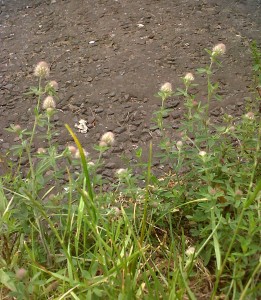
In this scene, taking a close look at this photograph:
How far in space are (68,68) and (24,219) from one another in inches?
63.6

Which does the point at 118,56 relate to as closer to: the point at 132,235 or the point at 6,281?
the point at 132,235

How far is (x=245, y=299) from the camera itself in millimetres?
1549

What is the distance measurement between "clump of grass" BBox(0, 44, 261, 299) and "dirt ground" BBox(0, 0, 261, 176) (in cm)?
60

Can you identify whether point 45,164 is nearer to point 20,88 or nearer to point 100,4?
point 20,88

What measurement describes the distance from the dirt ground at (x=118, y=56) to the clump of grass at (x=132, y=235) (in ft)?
1.96

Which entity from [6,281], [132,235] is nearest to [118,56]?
[132,235]

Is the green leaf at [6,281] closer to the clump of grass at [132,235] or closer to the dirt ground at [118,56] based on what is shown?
the clump of grass at [132,235]

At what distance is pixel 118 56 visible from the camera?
127 inches

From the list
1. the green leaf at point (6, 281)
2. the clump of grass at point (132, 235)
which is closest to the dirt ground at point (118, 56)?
the clump of grass at point (132, 235)

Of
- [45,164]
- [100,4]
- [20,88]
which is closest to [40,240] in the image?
[45,164]

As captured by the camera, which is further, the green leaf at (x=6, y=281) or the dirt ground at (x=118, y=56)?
the dirt ground at (x=118, y=56)

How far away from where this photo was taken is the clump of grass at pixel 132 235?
1527 millimetres

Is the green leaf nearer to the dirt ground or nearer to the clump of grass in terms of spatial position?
the clump of grass

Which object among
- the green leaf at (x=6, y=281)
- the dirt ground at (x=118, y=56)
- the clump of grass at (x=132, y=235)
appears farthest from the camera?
the dirt ground at (x=118, y=56)
